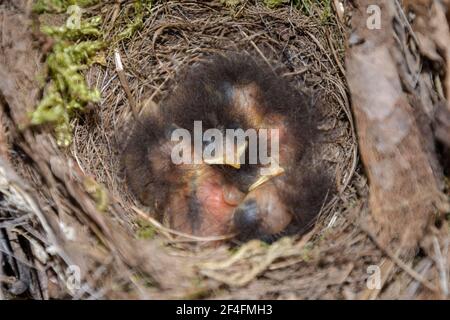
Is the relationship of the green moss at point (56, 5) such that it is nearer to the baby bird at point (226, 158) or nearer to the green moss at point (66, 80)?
the green moss at point (66, 80)

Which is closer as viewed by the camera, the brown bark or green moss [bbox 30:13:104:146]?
the brown bark

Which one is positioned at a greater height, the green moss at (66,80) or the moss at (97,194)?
the green moss at (66,80)

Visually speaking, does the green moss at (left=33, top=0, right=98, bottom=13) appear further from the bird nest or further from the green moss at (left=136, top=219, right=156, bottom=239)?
the green moss at (left=136, top=219, right=156, bottom=239)

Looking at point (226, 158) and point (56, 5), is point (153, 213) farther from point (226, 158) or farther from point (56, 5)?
point (56, 5)

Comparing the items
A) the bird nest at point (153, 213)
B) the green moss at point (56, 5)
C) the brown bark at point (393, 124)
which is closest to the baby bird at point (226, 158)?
the bird nest at point (153, 213)

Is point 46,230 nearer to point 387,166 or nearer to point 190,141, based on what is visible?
point 190,141

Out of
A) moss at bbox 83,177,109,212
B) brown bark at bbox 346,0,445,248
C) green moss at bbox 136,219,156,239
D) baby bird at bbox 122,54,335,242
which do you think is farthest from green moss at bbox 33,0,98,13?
brown bark at bbox 346,0,445,248

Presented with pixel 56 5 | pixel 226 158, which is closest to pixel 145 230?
pixel 226 158
